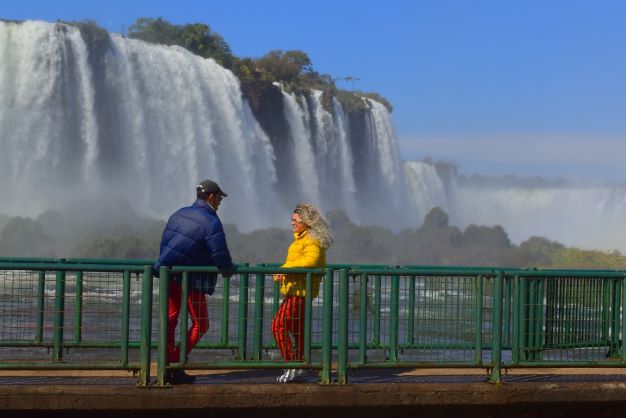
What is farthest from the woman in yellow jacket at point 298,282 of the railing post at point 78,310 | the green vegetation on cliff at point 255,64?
the green vegetation on cliff at point 255,64

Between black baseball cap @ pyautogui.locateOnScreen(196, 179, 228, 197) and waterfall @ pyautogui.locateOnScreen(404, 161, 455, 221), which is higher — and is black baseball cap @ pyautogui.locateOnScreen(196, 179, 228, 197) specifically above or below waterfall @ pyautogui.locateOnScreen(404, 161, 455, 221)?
below

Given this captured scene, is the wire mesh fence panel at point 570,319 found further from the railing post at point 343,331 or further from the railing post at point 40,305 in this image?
the railing post at point 40,305

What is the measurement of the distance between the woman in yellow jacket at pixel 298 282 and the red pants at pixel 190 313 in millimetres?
637

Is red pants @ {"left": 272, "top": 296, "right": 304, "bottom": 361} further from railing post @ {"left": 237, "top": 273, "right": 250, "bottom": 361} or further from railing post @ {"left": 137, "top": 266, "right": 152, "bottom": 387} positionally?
railing post @ {"left": 137, "top": 266, "right": 152, "bottom": 387}

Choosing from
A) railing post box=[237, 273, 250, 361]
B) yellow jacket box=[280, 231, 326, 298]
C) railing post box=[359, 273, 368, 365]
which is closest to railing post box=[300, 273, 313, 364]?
yellow jacket box=[280, 231, 326, 298]

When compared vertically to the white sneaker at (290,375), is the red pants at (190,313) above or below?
above

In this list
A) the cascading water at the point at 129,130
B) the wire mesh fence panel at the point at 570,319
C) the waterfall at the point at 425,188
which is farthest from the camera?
the waterfall at the point at 425,188

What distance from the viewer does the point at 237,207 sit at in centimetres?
6050

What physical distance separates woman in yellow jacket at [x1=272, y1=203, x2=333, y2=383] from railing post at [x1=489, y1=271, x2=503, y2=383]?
4.38ft

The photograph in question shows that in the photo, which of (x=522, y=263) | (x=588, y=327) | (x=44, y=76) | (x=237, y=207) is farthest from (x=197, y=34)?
(x=588, y=327)

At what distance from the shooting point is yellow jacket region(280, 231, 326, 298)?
9156 millimetres

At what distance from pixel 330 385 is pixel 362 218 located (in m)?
69.2

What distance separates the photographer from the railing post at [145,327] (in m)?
8.63

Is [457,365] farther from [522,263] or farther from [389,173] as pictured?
[389,173]
